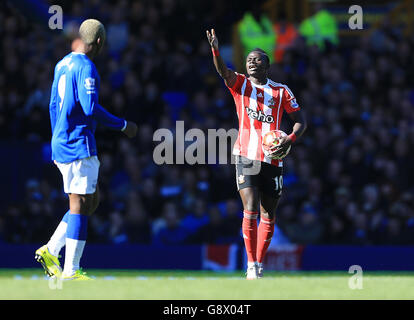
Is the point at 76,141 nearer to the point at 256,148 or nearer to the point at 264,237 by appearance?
the point at 256,148

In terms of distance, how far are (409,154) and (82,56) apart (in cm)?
929

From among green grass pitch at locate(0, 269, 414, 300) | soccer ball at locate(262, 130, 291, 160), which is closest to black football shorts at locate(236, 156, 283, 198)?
soccer ball at locate(262, 130, 291, 160)

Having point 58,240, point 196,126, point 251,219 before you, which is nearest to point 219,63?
point 251,219

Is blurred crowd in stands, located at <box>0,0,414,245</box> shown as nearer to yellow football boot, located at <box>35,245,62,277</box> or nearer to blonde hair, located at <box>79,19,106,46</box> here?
yellow football boot, located at <box>35,245,62,277</box>

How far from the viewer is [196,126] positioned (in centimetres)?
1545

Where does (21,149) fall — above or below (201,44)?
below

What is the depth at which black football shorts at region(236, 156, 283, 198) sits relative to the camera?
340 inches

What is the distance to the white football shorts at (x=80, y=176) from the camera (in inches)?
307

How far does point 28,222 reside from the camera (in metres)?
14.2

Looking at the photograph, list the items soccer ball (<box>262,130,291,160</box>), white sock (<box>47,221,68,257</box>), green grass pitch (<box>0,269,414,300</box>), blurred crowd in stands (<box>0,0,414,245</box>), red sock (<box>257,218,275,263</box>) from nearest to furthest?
green grass pitch (<box>0,269,414,300</box>) → white sock (<box>47,221,68,257</box>) → soccer ball (<box>262,130,291,160</box>) → red sock (<box>257,218,275,263</box>) → blurred crowd in stands (<box>0,0,414,245</box>)

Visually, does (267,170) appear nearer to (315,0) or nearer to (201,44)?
(201,44)

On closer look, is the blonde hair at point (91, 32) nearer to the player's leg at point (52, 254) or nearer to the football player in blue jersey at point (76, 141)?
the football player in blue jersey at point (76, 141)

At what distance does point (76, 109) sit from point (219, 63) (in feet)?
4.73

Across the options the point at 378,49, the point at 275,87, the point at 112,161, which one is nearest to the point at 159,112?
the point at 112,161
